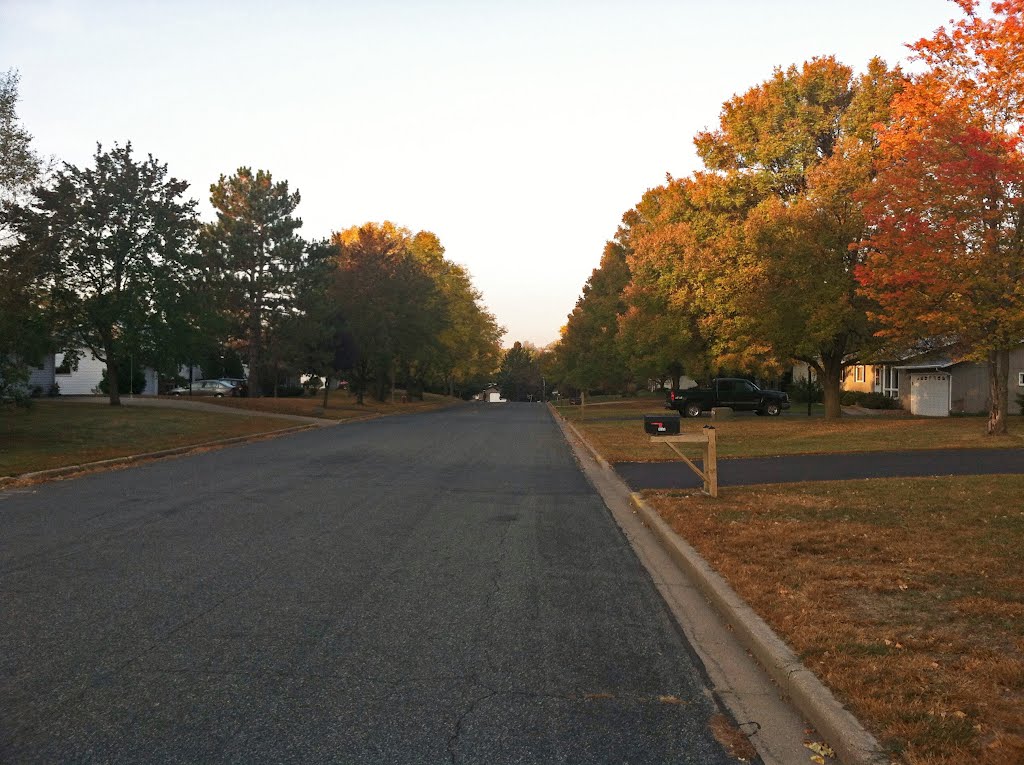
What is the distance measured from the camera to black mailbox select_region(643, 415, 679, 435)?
1194cm

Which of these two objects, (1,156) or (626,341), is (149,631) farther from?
(626,341)

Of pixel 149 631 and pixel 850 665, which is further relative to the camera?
pixel 149 631

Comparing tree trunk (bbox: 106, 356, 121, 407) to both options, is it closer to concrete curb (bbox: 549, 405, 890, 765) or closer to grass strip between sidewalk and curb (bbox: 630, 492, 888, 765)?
concrete curb (bbox: 549, 405, 890, 765)

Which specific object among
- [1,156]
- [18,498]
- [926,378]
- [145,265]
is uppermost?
[1,156]

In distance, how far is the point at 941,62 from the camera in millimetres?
19922

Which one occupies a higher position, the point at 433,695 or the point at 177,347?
the point at 177,347

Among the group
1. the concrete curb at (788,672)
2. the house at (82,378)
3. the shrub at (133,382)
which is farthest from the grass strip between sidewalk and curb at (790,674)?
the shrub at (133,382)

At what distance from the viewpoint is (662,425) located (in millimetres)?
12016

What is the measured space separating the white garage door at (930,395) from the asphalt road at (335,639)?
32.7 metres

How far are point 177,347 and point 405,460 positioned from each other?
17990 mm

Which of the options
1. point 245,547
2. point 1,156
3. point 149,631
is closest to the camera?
point 149,631

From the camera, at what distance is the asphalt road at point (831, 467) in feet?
45.2

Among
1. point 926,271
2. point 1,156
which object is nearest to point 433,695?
point 926,271

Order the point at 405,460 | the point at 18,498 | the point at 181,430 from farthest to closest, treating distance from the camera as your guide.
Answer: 1. the point at 181,430
2. the point at 405,460
3. the point at 18,498
